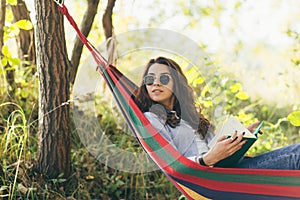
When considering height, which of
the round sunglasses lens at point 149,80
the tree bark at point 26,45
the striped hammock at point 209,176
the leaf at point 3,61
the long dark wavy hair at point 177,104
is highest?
the tree bark at point 26,45

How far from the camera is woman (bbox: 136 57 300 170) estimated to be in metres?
2.12

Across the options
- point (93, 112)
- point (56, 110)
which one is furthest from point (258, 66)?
point (56, 110)

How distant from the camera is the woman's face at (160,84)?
7.17 ft

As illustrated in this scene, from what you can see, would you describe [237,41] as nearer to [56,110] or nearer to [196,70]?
[196,70]

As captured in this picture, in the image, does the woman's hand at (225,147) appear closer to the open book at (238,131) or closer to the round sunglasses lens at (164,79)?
the open book at (238,131)

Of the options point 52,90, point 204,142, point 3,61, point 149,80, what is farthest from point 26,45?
point 204,142

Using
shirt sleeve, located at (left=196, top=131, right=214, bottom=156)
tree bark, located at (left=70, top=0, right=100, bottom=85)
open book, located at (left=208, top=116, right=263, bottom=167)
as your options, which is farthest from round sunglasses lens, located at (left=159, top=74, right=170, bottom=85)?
tree bark, located at (left=70, top=0, right=100, bottom=85)

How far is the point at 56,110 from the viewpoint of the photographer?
2.45m

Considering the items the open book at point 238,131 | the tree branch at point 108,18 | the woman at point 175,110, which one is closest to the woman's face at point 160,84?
the woman at point 175,110

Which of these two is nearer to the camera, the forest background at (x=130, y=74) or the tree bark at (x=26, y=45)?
the forest background at (x=130, y=74)

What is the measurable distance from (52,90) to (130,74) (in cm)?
39

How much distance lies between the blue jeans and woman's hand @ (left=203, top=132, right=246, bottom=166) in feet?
0.65

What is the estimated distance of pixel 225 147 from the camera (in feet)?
6.06

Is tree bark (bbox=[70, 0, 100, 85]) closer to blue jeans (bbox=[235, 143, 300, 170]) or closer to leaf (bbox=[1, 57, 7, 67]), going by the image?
leaf (bbox=[1, 57, 7, 67])
